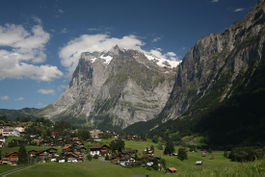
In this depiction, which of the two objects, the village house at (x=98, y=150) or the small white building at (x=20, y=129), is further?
the small white building at (x=20, y=129)

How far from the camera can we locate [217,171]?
9062mm

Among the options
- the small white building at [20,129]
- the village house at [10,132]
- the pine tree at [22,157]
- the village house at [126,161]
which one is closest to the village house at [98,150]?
the village house at [126,161]

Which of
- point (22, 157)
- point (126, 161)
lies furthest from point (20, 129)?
point (126, 161)

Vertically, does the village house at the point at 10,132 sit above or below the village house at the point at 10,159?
above

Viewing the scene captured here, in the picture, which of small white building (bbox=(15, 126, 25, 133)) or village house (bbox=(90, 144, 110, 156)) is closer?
village house (bbox=(90, 144, 110, 156))

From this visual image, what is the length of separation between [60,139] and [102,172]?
86537 mm

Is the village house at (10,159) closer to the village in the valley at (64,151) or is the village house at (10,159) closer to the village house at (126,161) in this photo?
the village in the valley at (64,151)

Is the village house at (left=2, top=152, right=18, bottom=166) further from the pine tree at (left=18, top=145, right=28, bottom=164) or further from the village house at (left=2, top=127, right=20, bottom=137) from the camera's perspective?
the village house at (left=2, top=127, right=20, bottom=137)

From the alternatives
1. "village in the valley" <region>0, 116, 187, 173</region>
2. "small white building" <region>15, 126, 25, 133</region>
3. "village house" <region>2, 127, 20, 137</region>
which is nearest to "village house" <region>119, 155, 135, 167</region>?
"village in the valley" <region>0, 116, 187, 173</region>

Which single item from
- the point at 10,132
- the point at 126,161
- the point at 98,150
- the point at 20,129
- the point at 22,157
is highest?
the point at 20,129

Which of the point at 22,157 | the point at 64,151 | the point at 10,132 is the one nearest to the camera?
the point at 22,157

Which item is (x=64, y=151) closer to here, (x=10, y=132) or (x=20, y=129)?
(x=10, y=132)

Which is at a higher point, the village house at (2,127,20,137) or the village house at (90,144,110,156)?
the village house at (2,127,20,137)

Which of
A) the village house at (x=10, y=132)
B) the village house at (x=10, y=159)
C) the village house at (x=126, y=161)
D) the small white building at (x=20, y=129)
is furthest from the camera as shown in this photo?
the small white building at (x=20, y=129)
